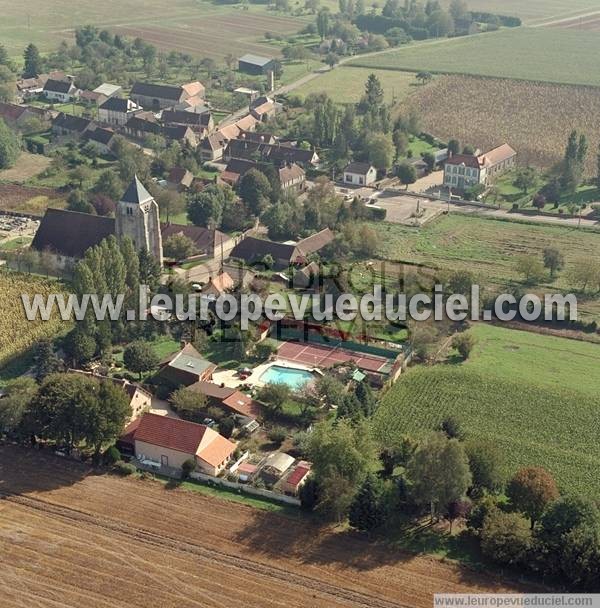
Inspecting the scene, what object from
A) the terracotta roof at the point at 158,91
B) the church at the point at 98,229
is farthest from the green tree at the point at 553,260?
the terracotta roof at the point at 158,91

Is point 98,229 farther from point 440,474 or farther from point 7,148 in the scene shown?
point 440,474

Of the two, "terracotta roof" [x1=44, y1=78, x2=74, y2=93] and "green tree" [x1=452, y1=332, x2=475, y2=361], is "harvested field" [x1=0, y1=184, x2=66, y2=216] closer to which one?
"terracotta roof" [x1=44, y1=78, x2=74, y2=93]

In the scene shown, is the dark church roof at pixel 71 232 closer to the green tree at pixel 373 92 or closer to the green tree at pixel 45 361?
the green tree at pixel 45 361

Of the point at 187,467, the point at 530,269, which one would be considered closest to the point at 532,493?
the point at 187,467

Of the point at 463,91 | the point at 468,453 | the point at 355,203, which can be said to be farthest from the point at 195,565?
the point at 463,91

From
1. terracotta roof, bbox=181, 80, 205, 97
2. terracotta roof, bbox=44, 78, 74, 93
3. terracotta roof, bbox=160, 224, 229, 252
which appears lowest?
terracotta roof, bbox=160, 224, 229, 252

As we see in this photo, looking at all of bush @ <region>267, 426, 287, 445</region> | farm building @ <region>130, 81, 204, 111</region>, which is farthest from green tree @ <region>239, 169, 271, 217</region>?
farm building @ <region>130, 81, 204, 111</region>

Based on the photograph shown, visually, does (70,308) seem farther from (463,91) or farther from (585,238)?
(463,91)

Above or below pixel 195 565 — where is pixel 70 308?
above
